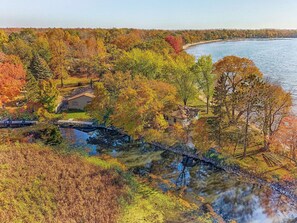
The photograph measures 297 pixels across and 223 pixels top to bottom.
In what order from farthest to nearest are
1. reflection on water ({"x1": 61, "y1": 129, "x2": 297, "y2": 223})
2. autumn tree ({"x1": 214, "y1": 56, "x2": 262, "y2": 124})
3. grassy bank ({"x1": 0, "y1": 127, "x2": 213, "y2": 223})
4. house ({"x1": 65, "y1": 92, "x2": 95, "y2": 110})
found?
house ({"x1": 65, "y1": 92, "x2": 95, "y2": 110})
autumn tree ({"x1": 214, "y1": 56, "x2": 262, "y2": 124})
reflection on water ({"x1": 61, "y1": 129, "x2": 297, "y2": 223})
grassy bank ({"x1": 0, "y1": 127, "x2": 213, "y2": 223})

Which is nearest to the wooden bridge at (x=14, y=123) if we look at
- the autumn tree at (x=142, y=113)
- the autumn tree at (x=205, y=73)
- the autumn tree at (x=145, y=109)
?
the autumn tree at (x=145, y=109)

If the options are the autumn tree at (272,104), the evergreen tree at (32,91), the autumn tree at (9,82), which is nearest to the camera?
the autumn tree at (272,104)

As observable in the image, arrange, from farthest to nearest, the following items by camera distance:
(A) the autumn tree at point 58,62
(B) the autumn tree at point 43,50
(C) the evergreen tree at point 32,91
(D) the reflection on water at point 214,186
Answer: (B) the autumn tree at point 43,50 < (A) the autumn tree at point 58,62 < (C) the evergreen tree at point 32,91 < (D) the reflection on water at point 214,186

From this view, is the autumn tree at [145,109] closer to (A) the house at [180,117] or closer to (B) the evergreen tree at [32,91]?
(A) the house at [180,117]

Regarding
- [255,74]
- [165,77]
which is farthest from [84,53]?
[255,74]

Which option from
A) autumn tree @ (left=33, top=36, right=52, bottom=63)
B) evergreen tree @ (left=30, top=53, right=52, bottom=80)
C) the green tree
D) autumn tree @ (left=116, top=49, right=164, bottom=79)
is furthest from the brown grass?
autumn tree @ (left=33, top=36, right=52, bottom=63)

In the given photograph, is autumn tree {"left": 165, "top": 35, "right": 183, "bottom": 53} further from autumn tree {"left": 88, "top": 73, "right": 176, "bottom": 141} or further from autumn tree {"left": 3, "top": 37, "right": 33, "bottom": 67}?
autumn tree {"left": 88, "top": 73, "right": 176, "bottom": 141}
